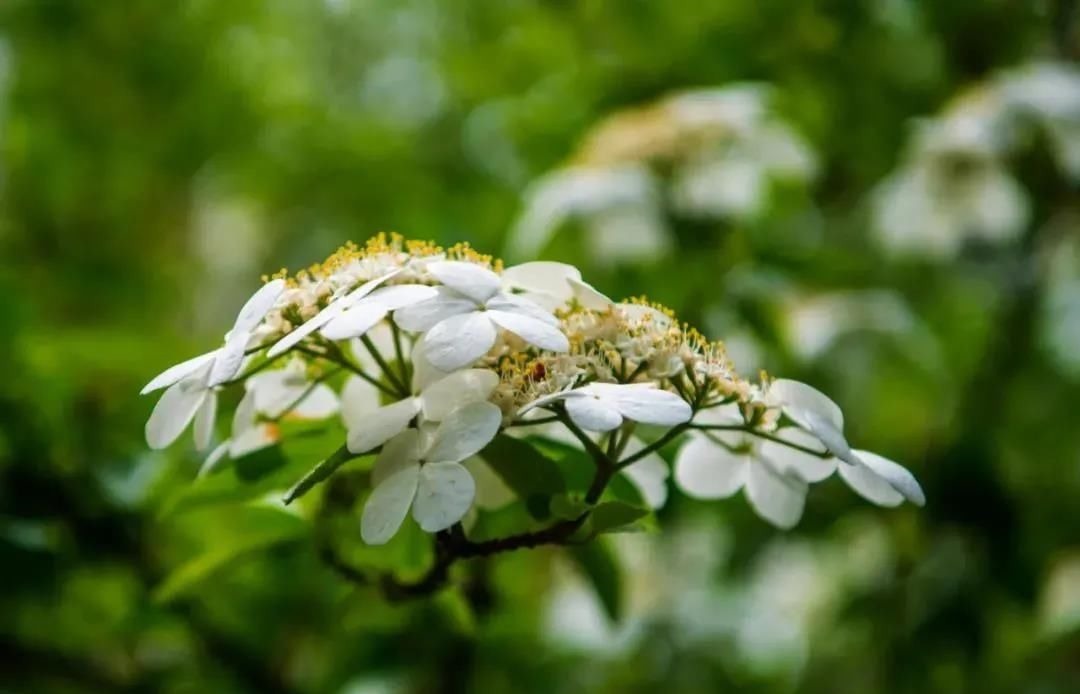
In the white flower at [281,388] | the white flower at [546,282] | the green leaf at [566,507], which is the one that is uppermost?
the white flower at [546,282]

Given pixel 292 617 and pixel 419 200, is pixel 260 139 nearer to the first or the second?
pixel 419 200

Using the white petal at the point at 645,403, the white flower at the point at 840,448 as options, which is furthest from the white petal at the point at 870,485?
the white petal at the point at 645,403

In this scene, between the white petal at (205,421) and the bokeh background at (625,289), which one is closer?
the white petal at (205,421)

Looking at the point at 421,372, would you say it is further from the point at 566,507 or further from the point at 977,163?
the point at 977,163

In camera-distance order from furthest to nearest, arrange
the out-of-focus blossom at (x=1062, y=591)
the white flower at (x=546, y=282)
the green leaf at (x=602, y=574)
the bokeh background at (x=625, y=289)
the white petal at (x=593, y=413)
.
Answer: the out-of-focus blossom at (x=1062, y=591)
the bokeh background at (x=625, y=289)
the green leaf at (x=602, y=574)
the white flower at (x=546, y=282)
the white petal at (x=593, y=413)

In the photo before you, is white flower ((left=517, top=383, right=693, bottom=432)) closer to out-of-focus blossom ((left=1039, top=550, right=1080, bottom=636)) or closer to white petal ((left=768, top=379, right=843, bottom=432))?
white petal ((left=768, top=379, right=843, bottom=432))

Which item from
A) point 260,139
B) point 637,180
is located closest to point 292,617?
point 637,180

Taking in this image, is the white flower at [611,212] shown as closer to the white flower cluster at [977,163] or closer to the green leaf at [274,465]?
the white flower cluster at [977,163]
